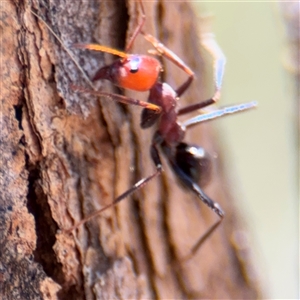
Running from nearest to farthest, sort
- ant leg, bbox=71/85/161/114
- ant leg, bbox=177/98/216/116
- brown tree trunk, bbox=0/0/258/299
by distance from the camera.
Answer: brown tree trunk, bbox=0/0/258/299 < ant leg, bbox=71/85/161/114 < ant leg, bbox=177/98/216/116

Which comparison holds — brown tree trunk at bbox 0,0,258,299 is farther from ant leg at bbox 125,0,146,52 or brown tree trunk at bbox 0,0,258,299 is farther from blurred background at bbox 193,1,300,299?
blurred background at bbox 193,1,300,299

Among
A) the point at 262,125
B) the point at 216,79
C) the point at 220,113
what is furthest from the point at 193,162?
the point at 262,125

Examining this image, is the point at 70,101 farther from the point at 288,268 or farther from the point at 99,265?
the point at 288,268

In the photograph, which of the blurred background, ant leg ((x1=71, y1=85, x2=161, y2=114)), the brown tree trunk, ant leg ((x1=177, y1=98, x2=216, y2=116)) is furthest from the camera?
the blurred background

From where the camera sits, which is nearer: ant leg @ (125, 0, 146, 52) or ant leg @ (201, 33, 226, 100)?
ant leg @ (125, 0, 146, 52)

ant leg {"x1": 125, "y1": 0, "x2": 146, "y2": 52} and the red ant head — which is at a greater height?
ant leg {"x1": 125, "y1": 0, "x2": 146, "y2": 52}

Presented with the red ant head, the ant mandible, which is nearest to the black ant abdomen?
the ant mandible

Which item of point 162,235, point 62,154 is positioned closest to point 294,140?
point 162,235

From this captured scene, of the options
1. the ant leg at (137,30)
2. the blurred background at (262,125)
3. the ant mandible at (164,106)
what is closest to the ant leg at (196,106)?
the ant mandible at (164,106)
